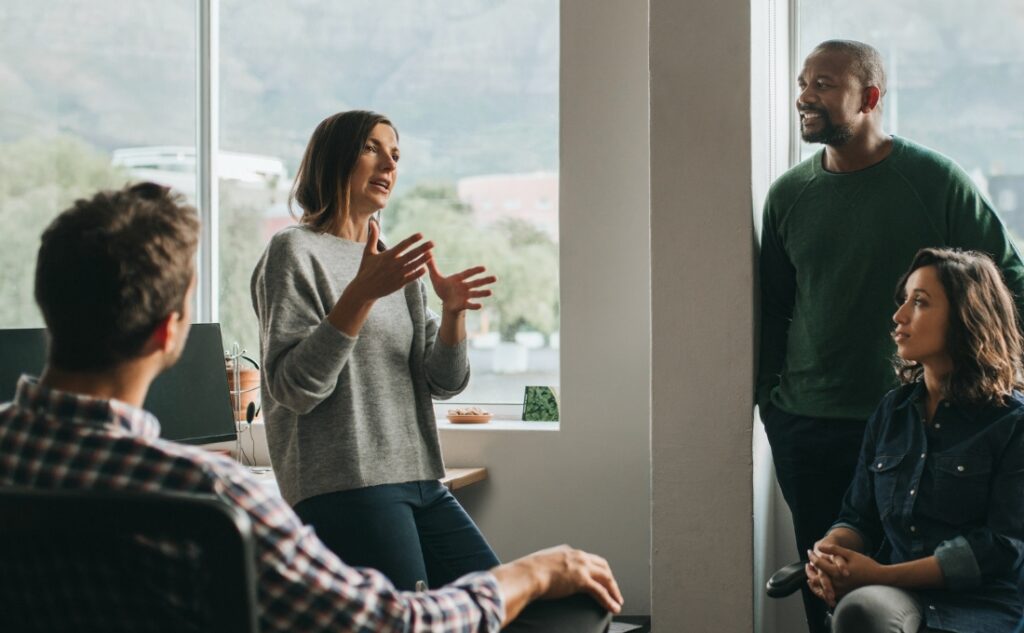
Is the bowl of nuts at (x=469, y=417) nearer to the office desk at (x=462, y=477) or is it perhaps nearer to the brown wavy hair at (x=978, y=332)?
the office desk at (x=462, y=477)

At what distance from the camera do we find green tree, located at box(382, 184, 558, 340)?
3996mm

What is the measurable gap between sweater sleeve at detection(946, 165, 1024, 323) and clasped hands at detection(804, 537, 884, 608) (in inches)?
32.4

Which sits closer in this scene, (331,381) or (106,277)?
(106,277)

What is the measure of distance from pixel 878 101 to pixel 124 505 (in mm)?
2456

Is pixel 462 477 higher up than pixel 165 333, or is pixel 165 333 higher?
pixel 165 333

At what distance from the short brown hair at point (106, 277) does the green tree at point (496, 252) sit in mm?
2766

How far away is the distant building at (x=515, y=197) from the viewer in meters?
4.00

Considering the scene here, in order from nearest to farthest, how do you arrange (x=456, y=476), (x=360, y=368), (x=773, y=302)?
(x=360, y=368) → (x=773, y=302) → (x=456, y=476)

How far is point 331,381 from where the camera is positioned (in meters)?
2.12

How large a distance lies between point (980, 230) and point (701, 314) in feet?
2.37

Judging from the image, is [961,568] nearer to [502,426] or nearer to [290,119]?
[502,426]

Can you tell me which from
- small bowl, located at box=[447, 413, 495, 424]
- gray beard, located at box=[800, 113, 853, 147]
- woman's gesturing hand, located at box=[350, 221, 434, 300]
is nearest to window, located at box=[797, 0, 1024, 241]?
gray beard, located at box=[800, 113, 853, 147]

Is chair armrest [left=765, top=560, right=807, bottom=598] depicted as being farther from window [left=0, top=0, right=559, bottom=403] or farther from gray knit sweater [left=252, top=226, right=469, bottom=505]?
window [left=0, top=0, right=559, bottom=403]

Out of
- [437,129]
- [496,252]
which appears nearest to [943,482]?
[496,252]
